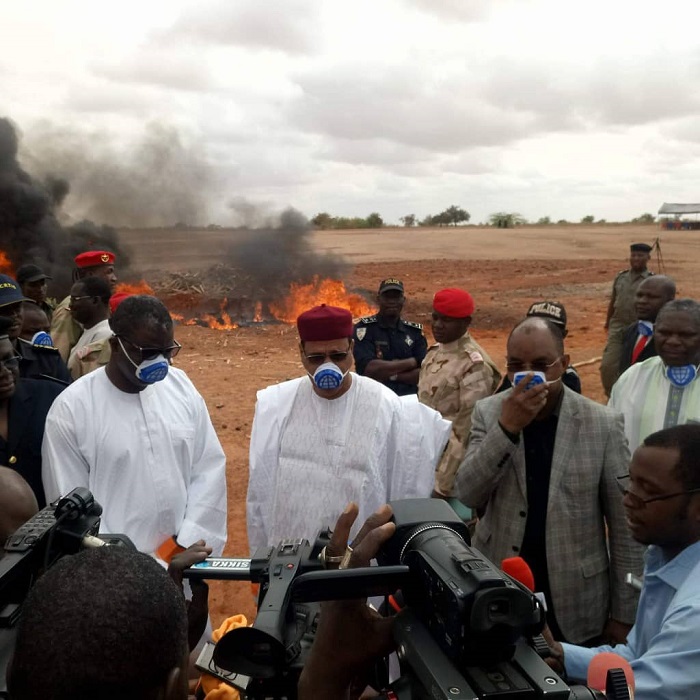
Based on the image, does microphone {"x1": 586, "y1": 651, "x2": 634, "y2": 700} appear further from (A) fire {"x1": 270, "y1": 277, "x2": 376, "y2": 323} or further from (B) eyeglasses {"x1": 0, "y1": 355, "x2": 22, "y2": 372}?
(A) fire {"x1": 270, "y1": 277, "x2": 376, "y2": 323}

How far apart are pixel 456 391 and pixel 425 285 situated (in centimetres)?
2096

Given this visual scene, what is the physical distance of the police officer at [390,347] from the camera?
683 cm

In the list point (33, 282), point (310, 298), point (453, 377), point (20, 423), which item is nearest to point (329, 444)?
point (20, 423)

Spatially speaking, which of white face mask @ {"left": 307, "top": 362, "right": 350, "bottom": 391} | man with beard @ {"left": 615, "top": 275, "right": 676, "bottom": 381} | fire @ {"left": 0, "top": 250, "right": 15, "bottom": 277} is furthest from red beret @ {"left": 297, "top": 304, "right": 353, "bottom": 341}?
fire @ {"left": 0, "top": 250, "right": 15, "bottom": 277}

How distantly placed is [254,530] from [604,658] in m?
2.46

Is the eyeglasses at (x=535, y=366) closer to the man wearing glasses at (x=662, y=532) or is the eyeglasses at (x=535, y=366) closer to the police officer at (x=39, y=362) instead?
the man wearing glasses at (x=662, y=532)

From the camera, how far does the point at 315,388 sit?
373 cm

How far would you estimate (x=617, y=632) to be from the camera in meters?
3.30

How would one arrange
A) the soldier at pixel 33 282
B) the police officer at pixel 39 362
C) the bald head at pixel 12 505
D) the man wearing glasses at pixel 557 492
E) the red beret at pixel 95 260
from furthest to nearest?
the soldier at pixel 33 282
the red beret at pixel 95 260
the police officer at pixel 39 362
the man wearing glasses at pixel 557 492
the bald head at pixel 12 505

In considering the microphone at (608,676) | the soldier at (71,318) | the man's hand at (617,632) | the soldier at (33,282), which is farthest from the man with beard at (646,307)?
the soldier at (33,282)

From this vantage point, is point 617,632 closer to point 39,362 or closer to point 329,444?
point 329,444

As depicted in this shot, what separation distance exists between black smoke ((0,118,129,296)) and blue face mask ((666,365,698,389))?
17893mm

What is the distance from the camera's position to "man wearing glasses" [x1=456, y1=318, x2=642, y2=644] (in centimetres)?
327

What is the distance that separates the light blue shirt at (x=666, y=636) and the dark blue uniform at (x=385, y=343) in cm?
433
